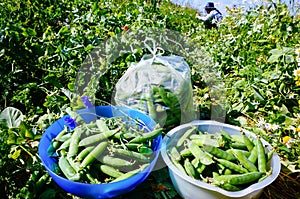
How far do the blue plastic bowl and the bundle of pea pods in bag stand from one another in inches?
5.1

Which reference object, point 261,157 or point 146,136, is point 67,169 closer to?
point 146,136

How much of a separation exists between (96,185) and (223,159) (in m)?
0.63

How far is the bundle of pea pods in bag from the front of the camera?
193 centimetres

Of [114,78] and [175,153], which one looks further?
[114,78]

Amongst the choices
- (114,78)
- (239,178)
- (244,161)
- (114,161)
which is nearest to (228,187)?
(239,178)

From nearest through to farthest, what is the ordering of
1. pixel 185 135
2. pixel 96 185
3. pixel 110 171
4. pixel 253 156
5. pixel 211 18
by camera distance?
pixel 96 185, pixel 110 171, pixel 253 156, pixel 185 135, pixel 211 18

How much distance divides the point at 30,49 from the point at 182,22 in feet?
8.52

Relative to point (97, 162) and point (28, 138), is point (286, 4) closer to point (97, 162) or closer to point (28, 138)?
point (97, 162)

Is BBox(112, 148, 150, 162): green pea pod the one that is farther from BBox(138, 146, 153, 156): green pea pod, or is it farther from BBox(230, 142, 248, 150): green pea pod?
BBox(230, 142, 248, 150): green pea pod

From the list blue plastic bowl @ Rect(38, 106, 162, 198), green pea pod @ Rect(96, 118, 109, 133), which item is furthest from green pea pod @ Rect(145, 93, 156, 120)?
green pea pod @ Rect(96, 118, 109, 133)

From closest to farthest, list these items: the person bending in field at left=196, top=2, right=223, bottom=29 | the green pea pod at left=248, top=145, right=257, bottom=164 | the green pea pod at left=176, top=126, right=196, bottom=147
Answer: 1. the green pea pod at left=248, top=145, right=257, bottom=164
2. the green pea pod at left=176, top=126, right=196, bottom=147
3. the person bending in field at left=196, top=2, right=223, bottom=29

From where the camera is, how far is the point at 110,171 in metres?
1.48

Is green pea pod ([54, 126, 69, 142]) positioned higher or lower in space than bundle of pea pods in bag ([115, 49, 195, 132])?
lower

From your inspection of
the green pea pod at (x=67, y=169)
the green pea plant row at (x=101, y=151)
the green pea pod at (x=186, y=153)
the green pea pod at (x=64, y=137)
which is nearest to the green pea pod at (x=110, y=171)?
the green pea plant row at (x=101, y=151)
